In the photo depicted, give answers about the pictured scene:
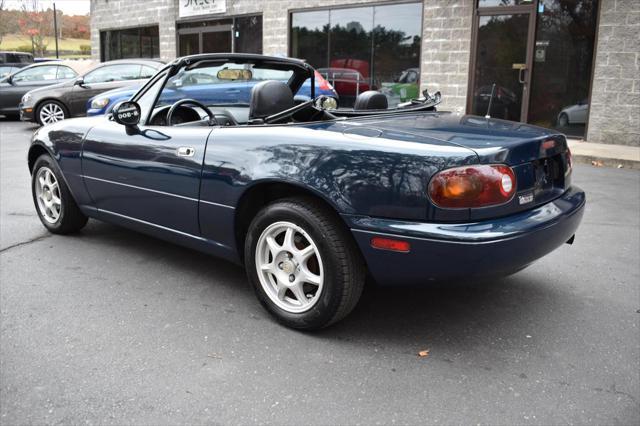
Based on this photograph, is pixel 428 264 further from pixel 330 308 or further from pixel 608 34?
pixel 608 34

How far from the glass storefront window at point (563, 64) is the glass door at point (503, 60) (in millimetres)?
192

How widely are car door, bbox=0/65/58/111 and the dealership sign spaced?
172 inches

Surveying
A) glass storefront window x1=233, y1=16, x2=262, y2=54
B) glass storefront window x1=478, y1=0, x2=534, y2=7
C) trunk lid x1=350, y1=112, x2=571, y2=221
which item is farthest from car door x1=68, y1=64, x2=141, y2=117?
trunk lid x1=350, y1=112, x2=571, y2=221

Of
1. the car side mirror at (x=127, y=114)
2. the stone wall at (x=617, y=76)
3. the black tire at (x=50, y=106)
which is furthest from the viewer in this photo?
the black tire at (x=50, y=106)

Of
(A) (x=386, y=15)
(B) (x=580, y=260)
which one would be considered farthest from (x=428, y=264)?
(A) (x=386, y=15)

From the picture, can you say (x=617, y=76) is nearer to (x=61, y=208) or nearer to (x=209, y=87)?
(x=209, y=87)

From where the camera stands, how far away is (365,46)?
548 inches

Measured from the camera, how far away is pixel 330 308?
295 cm

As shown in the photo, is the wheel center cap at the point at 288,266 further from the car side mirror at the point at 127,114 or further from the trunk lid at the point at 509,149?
the car side mirror at the point at 127,114

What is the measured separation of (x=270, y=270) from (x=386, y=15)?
37.1ft

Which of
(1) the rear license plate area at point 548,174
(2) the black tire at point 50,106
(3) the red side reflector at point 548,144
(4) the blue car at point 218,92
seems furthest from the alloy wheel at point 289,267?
(2) the black tire at point 50,106

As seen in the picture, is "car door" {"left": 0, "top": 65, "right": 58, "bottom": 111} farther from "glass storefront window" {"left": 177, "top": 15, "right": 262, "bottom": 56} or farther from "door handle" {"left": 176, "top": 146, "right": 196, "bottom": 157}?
"door handle" {"left": 176, "top": 146, "right": 196, "bottom": 157}

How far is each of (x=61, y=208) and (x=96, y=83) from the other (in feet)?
29.6

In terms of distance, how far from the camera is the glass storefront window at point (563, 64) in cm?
1084
